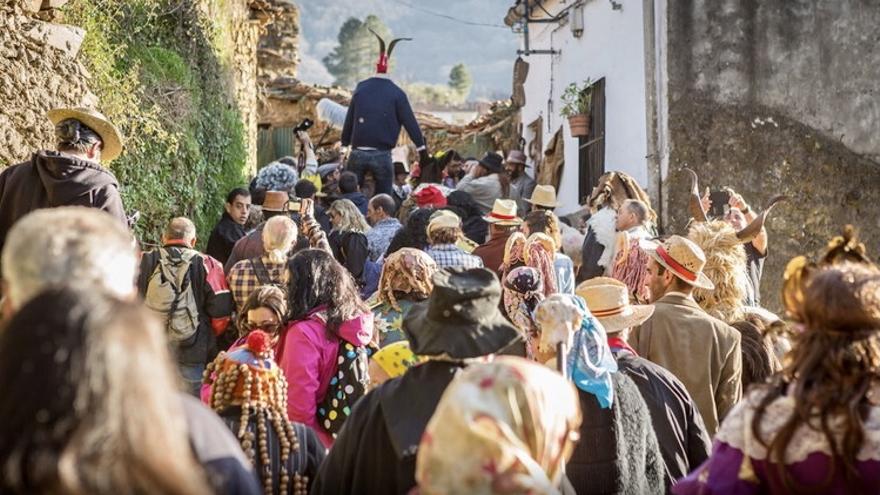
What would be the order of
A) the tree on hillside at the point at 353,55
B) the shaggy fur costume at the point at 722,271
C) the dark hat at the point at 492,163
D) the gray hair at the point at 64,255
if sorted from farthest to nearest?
the tree on hillside at the point at 353,55
the dark hat at the point at 492,163
the shaggy fur costume at the point at 722,271
the gray hair at the point at 64,255

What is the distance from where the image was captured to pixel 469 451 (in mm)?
2871

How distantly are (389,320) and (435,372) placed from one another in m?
2.62

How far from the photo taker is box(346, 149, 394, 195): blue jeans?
597 inches

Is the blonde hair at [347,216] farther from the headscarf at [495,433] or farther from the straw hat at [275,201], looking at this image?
the headscarf at [495,433]

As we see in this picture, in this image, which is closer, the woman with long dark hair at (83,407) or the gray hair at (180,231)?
the woman with long dark hair at (83,407)

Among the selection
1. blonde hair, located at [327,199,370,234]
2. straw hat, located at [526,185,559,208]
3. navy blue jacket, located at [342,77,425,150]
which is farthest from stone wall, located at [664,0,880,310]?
blonde hair, located at [327,199,370,234]

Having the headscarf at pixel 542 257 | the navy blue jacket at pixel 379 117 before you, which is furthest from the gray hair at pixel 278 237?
the navy blue jacket at pixel 379 117

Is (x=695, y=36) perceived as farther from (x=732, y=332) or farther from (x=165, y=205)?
(x=732, y=332)

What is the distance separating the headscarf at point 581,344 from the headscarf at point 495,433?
1.78m

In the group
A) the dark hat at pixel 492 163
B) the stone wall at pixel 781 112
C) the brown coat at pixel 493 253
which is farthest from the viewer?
the dark hat at pixel 492 163

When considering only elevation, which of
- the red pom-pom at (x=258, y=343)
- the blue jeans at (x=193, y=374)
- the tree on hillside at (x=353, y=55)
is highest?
the tree on hillside at (x=353, y=55)

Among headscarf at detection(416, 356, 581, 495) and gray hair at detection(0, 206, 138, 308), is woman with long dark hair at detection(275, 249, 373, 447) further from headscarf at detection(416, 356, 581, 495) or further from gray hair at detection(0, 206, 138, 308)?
gray hair at detection(0, 206, 138, 308)

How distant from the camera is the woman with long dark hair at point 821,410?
3.36m

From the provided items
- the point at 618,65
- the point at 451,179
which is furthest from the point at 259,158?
the point at 618,65
